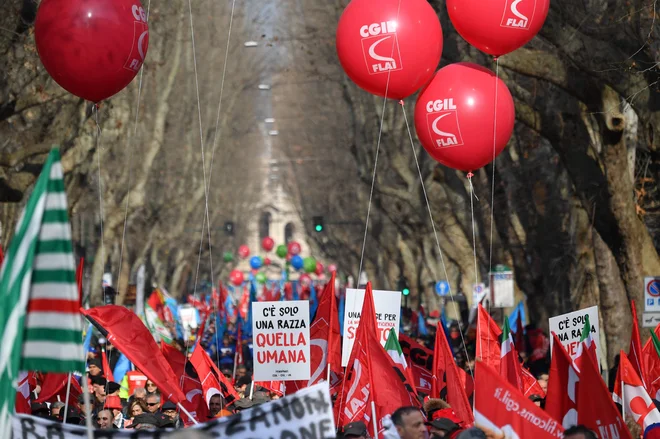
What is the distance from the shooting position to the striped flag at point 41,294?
5.79 meters

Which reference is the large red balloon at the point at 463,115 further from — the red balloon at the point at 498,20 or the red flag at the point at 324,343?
the red flag at the point at 324,343

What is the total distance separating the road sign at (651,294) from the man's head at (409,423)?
1002cm

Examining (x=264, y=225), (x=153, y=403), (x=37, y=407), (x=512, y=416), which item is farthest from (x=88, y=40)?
(x=264, y=225)

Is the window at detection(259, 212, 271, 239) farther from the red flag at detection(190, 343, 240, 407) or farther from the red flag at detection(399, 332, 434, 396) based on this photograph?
the red flag at detection(190, 343, 240, 407)

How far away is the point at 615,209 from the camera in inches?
653

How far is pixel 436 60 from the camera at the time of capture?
12.1 m

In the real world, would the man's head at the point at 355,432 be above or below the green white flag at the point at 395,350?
below

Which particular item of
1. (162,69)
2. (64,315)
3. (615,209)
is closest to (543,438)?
(64,315)

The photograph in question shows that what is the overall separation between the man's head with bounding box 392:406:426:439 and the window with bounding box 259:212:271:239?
11562 cm

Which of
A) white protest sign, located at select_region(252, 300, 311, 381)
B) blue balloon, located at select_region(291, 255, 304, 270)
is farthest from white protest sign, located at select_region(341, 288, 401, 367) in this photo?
blue balloon, located at select_region(291, 255, 304, 270)

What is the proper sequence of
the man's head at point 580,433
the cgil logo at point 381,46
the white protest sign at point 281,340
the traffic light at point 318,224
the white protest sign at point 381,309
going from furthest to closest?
the traffic light at point 318,224 < the white protest sign at point 381,309 < the white protest sign at point 281,340 < the cgil logo at point 381,46 < the man's head at point 580,433

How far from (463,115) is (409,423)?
5345 millimetres

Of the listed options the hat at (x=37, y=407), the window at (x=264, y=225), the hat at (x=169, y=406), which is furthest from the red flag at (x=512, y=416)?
the window at (x=264, y=225)

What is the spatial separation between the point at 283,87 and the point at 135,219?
487 inches
